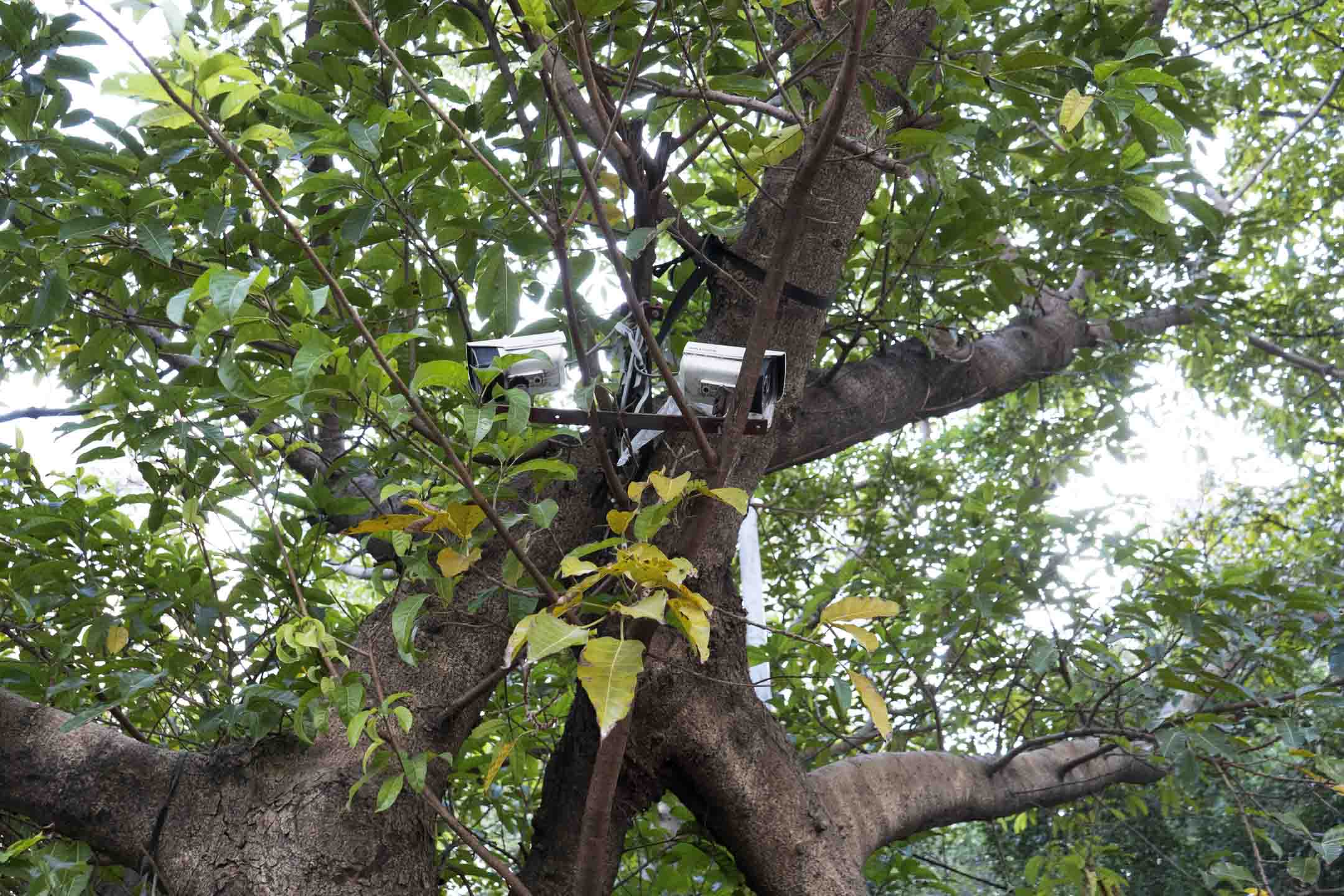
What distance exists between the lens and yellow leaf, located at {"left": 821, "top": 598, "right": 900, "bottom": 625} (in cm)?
107

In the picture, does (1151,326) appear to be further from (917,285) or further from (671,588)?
(671,588)

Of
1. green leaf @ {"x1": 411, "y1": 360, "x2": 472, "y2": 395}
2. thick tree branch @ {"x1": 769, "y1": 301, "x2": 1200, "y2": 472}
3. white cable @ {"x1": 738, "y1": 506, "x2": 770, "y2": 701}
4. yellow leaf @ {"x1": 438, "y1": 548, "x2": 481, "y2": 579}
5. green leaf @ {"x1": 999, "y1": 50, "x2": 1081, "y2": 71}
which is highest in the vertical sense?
thick tree branch @ {"x1": 769, "y1": 301, "x2": 1200, "y2": 472}

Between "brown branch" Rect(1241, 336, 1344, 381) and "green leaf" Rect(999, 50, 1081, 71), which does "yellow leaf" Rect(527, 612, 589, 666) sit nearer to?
"green leaf" Rect(999, 50, 1081, 71)

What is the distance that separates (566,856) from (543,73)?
139 centimetres

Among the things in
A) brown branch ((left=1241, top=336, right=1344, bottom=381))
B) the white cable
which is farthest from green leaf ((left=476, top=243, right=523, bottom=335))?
brown branch ((left=1241, top=336, right=1344, bottom=381))

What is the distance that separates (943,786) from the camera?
2578 millimetres

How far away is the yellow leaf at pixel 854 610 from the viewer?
107cm

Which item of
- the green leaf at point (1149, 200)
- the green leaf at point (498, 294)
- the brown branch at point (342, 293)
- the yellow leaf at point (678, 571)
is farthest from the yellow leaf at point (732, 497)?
the green leaf at point (1149, 200)

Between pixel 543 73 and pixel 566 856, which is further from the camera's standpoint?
pixel 566 856

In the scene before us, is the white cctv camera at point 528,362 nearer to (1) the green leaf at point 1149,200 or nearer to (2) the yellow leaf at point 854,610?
(2) the yellow leaf at point 854,610

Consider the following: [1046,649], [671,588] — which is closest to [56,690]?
[671,588]

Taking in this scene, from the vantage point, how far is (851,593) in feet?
9.26

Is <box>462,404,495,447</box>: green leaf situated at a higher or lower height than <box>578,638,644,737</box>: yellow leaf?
higher

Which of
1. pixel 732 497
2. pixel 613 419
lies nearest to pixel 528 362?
pixel 613 419
